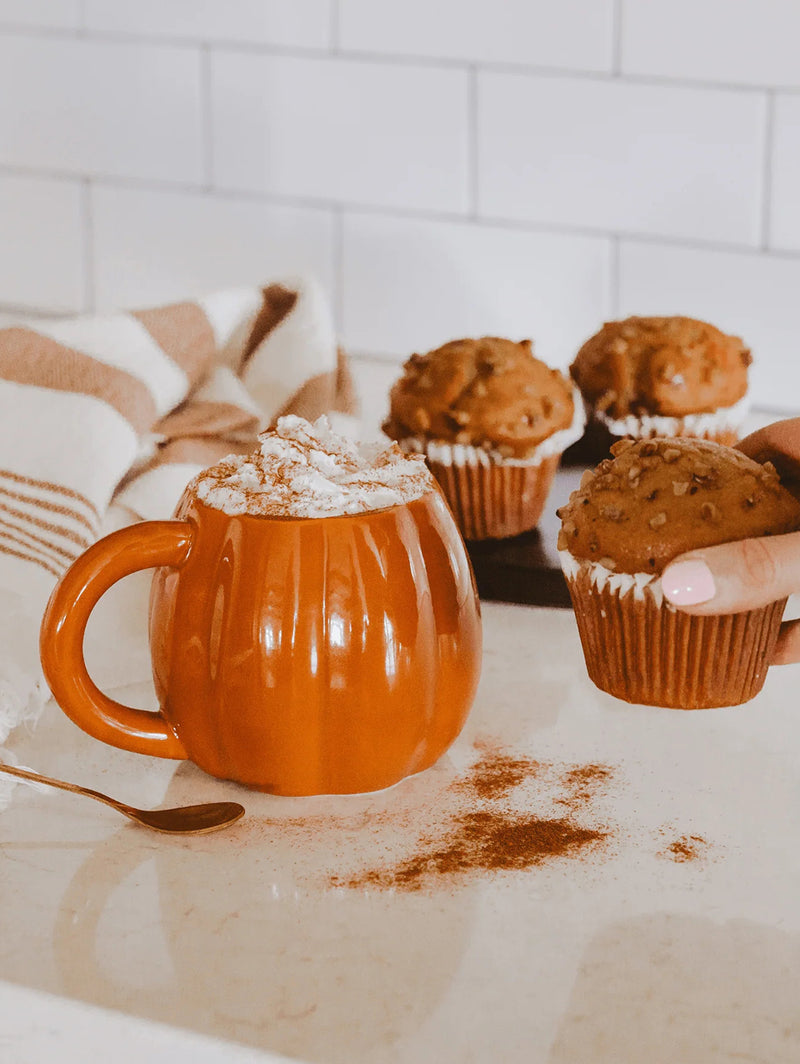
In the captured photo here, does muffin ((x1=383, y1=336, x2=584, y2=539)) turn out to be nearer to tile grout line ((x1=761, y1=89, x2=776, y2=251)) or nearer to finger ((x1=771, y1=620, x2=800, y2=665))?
finger ((x1=771, y1=620, x2=800, y2=665))

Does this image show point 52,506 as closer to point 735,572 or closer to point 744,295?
point 735,572

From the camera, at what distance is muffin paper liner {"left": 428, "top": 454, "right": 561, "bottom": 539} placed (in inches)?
38.0

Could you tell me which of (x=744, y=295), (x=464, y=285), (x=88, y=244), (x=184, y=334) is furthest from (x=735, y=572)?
(x=88, y=244)

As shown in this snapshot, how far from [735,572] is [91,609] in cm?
32

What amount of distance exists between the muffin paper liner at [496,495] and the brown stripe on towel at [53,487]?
258 mm

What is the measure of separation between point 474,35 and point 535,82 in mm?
80

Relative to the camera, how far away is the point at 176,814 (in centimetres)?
64

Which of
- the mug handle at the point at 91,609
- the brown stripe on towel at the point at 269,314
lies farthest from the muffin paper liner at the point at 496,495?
the mug handle at the point at 91,609

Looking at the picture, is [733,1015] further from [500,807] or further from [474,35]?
[474,35]

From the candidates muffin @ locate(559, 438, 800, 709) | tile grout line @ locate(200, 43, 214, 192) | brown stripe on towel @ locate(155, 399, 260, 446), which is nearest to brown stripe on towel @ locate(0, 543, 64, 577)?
brown stripe on towel @ locate(155, 399, 260, 446)

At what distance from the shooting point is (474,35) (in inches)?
51.5

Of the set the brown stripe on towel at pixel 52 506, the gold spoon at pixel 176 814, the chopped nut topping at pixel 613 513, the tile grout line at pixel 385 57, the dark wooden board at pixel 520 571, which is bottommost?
the gold spoon at pixel 176 814

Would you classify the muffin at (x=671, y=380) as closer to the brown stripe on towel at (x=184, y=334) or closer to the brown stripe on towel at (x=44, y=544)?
the brown stripe on towel at (x=184, y=334)

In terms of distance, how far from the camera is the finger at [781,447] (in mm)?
784
